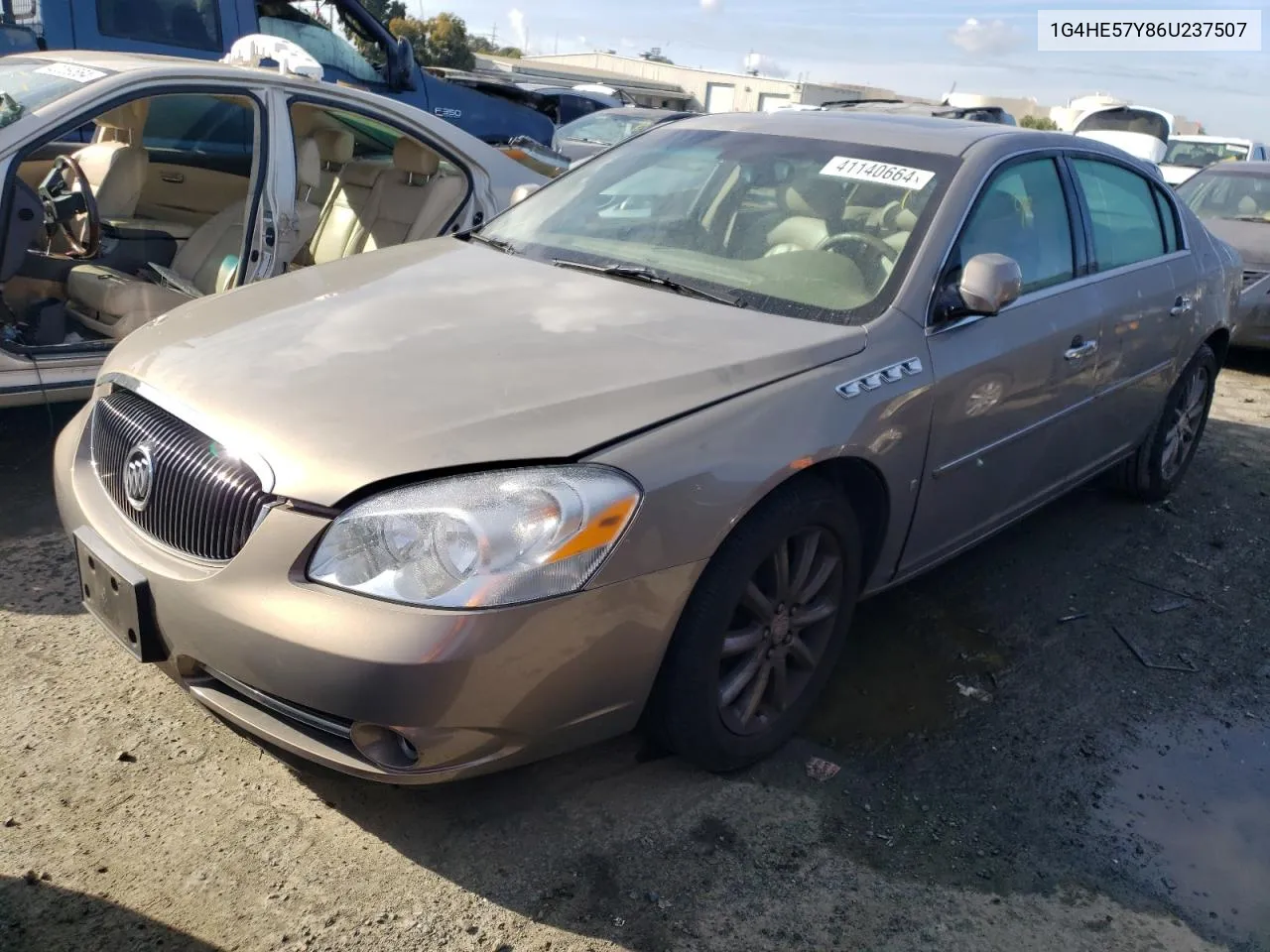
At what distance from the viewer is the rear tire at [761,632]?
2459mm

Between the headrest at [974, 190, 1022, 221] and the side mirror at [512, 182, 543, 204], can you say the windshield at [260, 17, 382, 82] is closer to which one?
the side mirror at [512, 182, 543, 204]

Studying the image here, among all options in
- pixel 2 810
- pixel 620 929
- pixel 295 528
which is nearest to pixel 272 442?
pixel 295 528

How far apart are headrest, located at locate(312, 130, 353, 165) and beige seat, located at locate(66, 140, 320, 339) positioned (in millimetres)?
273

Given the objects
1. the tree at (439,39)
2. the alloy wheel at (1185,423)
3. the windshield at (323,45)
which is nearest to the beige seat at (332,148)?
the windshield at (323,45)

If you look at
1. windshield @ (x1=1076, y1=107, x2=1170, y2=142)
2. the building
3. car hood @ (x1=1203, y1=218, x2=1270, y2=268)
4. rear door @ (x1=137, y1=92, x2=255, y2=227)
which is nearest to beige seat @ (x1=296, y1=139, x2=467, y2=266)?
rear door @ (x1=137, y1=92, x2=255, y2=227)

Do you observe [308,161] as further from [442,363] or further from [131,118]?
[442,363]

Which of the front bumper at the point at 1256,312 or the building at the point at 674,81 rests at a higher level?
the building at the point at 674,81

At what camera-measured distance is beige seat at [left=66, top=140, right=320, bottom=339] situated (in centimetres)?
471

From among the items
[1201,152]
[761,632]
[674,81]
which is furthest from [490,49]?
[761,632]

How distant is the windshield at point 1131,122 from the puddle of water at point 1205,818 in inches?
620

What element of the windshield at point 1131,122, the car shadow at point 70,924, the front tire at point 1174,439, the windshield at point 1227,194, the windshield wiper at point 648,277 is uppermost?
the windshield at point 1131,122

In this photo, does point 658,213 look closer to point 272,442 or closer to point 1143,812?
point 272,442

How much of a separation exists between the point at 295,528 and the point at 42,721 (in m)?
1.17

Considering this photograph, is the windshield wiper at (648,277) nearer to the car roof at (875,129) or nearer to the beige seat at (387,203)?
the car roof at (875,129)
